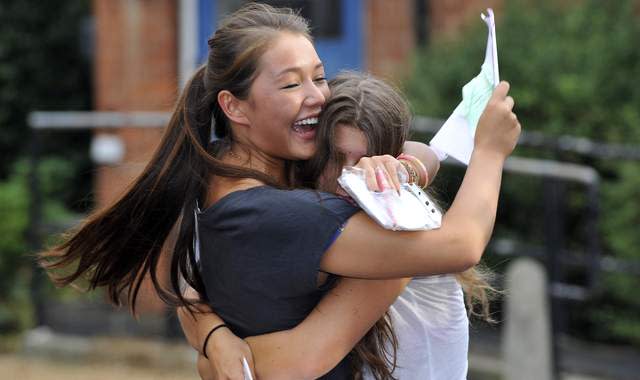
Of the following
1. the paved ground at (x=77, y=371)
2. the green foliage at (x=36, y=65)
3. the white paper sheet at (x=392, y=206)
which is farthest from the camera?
the green foliage at (x=36, y=65)

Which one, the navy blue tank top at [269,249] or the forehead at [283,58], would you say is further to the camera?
the forehead at [283,58]

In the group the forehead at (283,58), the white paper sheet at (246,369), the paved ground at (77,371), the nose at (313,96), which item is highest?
the forehead at (283,58)

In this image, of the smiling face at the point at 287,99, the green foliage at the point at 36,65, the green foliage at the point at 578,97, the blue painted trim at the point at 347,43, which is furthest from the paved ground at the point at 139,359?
the smiling face at the point at 287,99

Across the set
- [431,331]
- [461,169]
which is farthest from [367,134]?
[461,169]

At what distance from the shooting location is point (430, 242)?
2441 mm

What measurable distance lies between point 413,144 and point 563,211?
3665 millimetres

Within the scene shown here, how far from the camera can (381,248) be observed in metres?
2.45

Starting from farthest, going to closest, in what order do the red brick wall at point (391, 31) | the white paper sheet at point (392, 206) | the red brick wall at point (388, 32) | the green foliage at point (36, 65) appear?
the green foliage at point (36, 65), the red brick wall at point (388, 32), the red brick wall at point (391, 31), the white paper sheet at point (392, 206)

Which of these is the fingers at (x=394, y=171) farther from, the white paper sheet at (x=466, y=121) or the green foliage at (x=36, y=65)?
the green foliage at (x=36, y=65)

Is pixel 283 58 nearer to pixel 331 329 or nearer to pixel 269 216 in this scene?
pixel 269 216

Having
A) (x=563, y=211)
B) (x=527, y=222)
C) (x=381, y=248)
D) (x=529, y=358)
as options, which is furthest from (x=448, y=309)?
(x=527, y=222)

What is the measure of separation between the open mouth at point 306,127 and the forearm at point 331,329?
0.33m

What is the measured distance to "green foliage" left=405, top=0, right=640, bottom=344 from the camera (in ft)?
20.7

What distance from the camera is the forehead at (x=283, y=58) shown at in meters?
2.64
